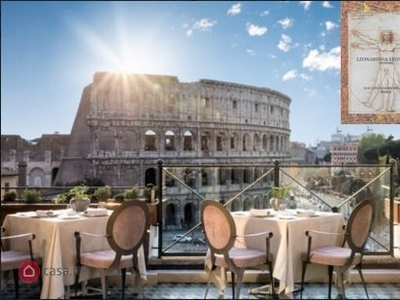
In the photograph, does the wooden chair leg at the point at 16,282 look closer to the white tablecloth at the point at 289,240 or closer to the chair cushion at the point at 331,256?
the white tablecloth at the point at 289,240

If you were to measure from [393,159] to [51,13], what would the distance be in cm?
274

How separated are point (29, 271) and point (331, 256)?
72.6 inches

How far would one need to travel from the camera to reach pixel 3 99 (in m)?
2.40

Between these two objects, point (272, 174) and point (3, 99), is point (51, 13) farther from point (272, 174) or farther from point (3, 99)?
point (272, 174)

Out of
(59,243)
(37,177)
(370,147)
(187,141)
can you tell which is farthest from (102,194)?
(187,141)

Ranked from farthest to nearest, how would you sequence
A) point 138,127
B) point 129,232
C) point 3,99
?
point 138,127, point 129,232, point 3,99

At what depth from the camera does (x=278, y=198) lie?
3.08 m

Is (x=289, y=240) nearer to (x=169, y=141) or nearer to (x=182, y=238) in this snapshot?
(x=182, y=238)

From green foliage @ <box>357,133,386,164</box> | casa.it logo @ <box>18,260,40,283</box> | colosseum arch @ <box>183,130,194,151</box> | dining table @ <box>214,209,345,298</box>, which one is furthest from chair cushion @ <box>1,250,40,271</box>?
colosseum arch @ <box>183,130,194,151</box>

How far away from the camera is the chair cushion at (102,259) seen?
99.3 inches

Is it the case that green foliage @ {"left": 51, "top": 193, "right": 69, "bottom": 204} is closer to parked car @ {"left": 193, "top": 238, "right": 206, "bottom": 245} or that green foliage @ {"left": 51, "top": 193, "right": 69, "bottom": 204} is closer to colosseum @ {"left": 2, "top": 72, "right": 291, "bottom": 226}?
parked car @ {"left": 193, "top": 238, "right": 206, "bottom": 245}

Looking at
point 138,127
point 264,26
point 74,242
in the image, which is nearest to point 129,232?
point 74,242

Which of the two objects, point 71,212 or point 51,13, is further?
point 71,212

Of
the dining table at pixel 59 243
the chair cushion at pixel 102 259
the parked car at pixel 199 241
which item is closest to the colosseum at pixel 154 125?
the parked car at pixel 199 241
